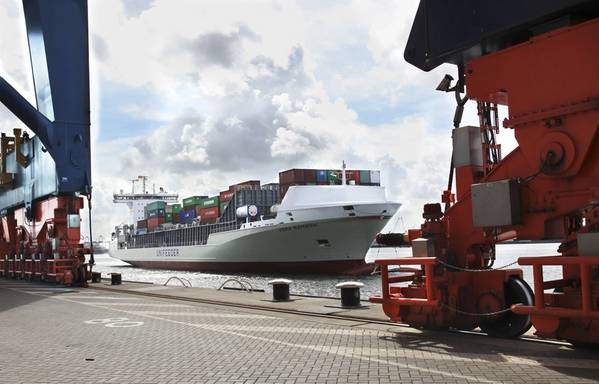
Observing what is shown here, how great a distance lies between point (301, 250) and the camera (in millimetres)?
37969

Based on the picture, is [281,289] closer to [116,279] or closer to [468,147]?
[468,147]

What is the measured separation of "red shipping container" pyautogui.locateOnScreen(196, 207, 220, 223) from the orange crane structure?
41.4 m

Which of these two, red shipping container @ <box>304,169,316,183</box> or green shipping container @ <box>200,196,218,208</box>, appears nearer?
red shipping container @ <box>304,169,316,183</box>

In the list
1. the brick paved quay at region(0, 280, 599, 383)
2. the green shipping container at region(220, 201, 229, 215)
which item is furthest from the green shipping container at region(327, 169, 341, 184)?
the brick paved quay at region(0, 280, 599, 383)

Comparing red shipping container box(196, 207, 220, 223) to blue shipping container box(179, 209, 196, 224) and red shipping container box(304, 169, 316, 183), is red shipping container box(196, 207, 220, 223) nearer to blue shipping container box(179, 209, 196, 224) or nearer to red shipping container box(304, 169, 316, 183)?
blue shipping container box(179, 209, 196, 224)

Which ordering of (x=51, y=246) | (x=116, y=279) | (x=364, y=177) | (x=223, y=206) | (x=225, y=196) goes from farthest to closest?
1. (x=225, y=196)
2. (x=223, y=206)
3. (x=364, y=177)
4. (x=51, y=246)
5. (x=116, y=279)

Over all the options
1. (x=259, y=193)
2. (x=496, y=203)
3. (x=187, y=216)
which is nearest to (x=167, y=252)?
(x=187, y=216)

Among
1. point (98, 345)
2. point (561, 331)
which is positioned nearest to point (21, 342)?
point (98, 345)

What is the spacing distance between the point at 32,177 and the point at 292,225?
1659cm

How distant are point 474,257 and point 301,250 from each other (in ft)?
96.2

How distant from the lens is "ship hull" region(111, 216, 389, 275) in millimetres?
36312

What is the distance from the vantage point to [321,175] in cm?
4200

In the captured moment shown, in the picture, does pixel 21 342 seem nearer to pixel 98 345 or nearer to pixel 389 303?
pixel 98 345

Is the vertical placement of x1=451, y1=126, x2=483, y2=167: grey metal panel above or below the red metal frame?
above
